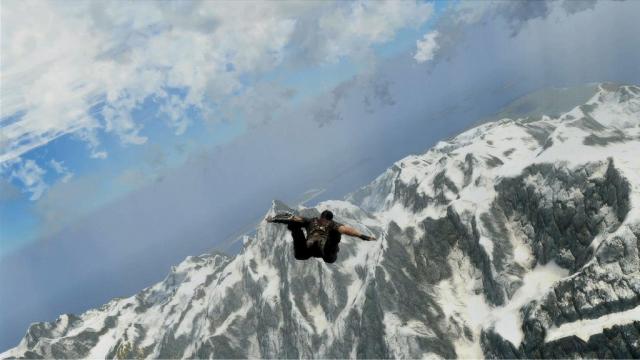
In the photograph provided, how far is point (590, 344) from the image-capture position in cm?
19912

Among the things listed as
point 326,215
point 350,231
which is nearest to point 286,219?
point 326,215

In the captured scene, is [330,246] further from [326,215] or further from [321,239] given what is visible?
[326,215]

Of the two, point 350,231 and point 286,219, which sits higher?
point 286,219

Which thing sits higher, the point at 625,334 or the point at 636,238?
the point at 636,238

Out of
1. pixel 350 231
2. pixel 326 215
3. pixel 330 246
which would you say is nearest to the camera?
pixel 350 231

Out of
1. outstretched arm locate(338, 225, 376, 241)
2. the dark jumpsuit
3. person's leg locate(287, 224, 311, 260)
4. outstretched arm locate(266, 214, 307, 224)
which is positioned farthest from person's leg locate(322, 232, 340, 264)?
outstretched arm locate(266, 214, 307, 224)

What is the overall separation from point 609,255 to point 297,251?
641ft

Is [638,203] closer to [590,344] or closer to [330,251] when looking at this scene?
[590,344]

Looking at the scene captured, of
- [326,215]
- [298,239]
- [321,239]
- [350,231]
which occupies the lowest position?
[298,239]

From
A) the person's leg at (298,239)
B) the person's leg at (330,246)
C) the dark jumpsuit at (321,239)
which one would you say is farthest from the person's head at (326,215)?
the person's leg at (298,239)

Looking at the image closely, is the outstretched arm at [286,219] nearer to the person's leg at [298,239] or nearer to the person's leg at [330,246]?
the person's leg at [298,239]

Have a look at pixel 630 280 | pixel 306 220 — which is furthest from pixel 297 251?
pixel 630 280

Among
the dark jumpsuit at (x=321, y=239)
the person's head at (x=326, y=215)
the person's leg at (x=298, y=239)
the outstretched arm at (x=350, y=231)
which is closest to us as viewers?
the outstretched arm at (x=350, y=231)

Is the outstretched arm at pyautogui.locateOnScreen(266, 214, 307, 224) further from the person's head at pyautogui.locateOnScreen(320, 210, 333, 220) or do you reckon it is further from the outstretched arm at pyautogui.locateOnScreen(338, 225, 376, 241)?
the outstretched arm at pyautogui.locateOnScreen(338, 225, 376, 241)
